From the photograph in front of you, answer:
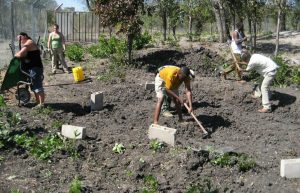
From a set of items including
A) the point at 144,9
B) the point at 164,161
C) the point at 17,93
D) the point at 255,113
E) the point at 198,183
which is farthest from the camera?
the point at 144,9

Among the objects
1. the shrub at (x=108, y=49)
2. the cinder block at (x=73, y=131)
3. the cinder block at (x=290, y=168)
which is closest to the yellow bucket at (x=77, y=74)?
the shrub at (x=108, y=49)

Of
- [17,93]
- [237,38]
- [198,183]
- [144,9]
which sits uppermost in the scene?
[144,9]

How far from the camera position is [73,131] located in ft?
24.7

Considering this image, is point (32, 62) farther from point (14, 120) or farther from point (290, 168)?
point (290, 168)

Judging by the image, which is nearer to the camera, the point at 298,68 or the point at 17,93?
the point at 17,93

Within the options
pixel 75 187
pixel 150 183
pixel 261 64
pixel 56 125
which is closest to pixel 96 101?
pixel 56 125

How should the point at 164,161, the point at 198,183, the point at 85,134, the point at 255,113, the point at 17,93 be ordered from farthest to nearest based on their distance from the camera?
the point at 255,113 → the point at 17,93 → the point at 85,134 → the point at 164,161 → the point at 198,183

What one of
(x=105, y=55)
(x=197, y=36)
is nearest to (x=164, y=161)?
(x=105, y=55)

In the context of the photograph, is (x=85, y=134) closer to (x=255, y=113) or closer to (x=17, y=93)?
(x=17, y=93)

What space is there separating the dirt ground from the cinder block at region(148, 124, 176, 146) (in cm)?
15

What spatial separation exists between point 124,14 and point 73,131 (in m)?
7.10

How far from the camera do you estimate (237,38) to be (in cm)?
1255

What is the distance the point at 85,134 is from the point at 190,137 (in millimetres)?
1836

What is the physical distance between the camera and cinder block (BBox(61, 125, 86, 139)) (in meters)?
7.49
